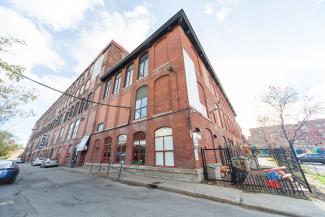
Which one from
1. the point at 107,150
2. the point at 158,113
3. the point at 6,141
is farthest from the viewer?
the point at 6,141

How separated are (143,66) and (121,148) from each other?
343 inches

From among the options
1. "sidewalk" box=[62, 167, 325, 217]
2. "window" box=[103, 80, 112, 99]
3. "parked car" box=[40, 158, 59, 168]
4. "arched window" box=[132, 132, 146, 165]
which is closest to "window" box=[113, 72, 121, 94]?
"window" box=[103, 80, 112, 99]

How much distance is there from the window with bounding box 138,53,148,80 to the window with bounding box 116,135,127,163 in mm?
6347

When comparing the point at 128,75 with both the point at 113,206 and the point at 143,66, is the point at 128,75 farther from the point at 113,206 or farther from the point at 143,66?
the point at 113,206

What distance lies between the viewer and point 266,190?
5.94m

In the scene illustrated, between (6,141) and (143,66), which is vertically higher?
(143,66)

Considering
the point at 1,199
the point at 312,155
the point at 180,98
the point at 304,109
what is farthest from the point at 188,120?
the point at 312,155

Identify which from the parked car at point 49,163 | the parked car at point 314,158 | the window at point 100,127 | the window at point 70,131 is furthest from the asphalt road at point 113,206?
the parked car at point 314,158

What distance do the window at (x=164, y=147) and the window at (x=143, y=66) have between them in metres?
6.56

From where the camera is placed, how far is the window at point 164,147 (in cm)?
908

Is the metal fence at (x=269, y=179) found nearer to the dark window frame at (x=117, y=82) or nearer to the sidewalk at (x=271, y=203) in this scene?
the sidewalk at (x=271, y=203)

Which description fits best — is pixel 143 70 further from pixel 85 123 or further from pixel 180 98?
pixel 85 123

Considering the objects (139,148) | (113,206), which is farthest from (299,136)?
(113,206)

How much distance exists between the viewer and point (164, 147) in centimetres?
946
